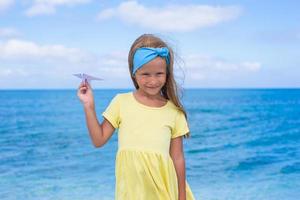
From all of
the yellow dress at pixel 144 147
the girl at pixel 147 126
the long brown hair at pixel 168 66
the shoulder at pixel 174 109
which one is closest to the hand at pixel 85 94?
the girl at pixel 147 126

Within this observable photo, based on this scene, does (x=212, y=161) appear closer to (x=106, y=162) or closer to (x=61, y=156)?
(x=106, y=162)

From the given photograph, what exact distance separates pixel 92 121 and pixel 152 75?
34 cm

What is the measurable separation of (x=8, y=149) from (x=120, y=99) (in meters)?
13.4

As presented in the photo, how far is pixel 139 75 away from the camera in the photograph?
8.63ft

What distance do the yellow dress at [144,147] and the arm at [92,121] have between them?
0.05m

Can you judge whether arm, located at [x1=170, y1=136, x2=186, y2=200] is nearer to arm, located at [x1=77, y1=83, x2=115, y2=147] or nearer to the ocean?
arm, located at [x1=77, y1=83, x2=115, y2=147]

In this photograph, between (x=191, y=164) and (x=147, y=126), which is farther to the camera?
(x=191, y=164)

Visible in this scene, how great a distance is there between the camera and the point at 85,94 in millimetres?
2627

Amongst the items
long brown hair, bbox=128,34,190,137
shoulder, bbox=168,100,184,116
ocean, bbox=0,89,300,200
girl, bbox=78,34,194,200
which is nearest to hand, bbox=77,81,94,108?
girl, bbox=78,34,194,200

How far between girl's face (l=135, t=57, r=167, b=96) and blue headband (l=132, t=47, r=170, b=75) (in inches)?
0.7

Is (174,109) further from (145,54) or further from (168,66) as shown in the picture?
(145,54)

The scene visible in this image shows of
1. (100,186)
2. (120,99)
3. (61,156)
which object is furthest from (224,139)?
(120,99)

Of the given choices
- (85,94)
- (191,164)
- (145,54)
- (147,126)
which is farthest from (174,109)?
(191,164)

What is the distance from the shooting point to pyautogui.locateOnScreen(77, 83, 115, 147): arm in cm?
259
